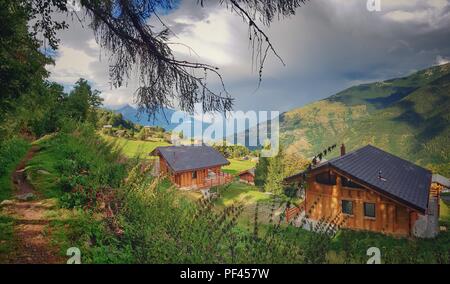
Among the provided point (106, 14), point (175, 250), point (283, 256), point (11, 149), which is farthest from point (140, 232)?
point (11, 149)

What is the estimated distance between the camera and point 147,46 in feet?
13.3

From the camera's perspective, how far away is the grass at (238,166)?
14.3 metres

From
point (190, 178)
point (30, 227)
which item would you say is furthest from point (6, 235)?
point (190, 178)

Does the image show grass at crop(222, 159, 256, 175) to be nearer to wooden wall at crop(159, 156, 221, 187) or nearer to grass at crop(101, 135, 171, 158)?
wooden wall at crop(159, 156, 221, 187)

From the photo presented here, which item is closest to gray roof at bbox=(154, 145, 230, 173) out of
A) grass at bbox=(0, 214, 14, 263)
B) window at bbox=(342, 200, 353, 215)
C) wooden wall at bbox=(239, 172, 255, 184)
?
wooden wall at bbox=(239, 172, 255, 184)

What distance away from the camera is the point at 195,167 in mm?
10578

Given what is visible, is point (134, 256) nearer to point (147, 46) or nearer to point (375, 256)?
point (147, 46)

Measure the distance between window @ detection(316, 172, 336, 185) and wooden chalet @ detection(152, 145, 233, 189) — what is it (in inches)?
121

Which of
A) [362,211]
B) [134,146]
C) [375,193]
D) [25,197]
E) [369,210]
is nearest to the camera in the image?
[25,197]

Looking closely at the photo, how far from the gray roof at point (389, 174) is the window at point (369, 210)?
1137 millimetres

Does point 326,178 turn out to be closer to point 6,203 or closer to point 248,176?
point 248,176

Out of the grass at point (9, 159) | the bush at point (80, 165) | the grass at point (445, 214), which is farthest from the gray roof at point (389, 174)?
the grass at point (9, 159)

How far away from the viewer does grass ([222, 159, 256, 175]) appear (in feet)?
46.8

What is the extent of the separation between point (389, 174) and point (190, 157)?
7.43 meters
